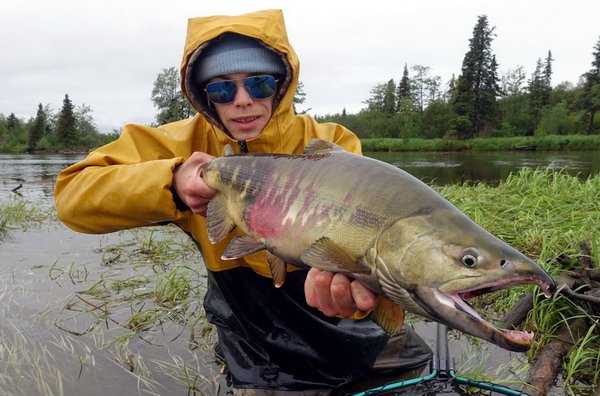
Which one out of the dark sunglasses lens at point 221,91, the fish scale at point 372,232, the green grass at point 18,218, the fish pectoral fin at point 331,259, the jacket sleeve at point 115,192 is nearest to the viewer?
the fish scale at point 372,232

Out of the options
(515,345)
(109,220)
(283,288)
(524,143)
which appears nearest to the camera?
(515,345)

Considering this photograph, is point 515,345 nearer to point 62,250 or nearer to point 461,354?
point 461,354

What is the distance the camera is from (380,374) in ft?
9.94

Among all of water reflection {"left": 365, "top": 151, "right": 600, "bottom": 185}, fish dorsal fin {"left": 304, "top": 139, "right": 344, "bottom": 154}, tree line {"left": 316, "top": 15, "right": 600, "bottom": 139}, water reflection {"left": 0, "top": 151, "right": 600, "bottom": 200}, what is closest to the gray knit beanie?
fish dorsal fin {"left": 304, "top": 139, "right": 344, "bottom": 154}

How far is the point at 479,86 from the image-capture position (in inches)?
1956

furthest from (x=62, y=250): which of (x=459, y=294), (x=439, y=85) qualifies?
(x=439, y=85)

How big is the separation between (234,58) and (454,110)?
165 ft

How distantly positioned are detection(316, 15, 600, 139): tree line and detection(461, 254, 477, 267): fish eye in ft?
161

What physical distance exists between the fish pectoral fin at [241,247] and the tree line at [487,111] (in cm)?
4877

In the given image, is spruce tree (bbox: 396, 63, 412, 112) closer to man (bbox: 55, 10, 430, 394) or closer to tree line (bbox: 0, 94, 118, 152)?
tree line (bbox: 0, 94, 118, 152)

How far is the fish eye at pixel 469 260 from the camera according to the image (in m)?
1.43

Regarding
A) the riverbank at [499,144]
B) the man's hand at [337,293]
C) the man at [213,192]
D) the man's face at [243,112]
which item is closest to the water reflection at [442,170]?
the man at [213,192]

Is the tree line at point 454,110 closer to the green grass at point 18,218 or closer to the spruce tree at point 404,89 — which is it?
the spruce tree at point 404,89

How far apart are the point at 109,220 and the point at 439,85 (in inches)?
2605
